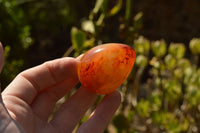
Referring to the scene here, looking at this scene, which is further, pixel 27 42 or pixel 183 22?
pixel 183 22

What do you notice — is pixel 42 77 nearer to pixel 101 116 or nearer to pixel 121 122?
pixel 101 116

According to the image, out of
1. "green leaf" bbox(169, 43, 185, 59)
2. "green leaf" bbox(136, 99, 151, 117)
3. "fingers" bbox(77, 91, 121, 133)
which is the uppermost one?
"fingers" bbox(77, 91, 121, 133)

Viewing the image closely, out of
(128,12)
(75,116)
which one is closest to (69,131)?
(75,116)

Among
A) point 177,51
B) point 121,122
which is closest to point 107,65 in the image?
point 121,122

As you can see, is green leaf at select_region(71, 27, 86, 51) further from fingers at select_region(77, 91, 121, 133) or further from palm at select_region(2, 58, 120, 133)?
fingers at select_region(77, 91, 121, 133)

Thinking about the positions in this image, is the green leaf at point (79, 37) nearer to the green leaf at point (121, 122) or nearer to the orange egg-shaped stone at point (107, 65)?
the orange egg-shaped stone at point (107, 65)

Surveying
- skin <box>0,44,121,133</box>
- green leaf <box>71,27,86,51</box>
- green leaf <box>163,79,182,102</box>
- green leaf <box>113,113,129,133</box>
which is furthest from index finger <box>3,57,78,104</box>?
green leaf <box>163,79,182,102</box>

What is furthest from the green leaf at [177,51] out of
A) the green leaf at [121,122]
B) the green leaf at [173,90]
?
the green leaf at [121,122]

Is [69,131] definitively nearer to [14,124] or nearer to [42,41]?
[14,124]
